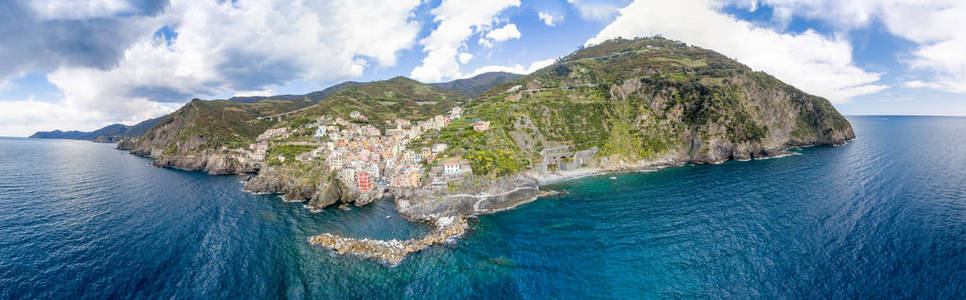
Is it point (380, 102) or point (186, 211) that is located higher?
point (380, 102)

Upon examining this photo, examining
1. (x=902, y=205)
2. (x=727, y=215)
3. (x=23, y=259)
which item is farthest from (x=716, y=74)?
(x=23, y=259)

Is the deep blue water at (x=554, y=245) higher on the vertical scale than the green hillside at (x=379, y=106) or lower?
lower

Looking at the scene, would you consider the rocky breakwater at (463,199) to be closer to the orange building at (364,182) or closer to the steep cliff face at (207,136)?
the orange building at (364,182)

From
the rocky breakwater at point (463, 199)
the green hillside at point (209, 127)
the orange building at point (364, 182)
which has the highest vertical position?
the green hillside at point (209, 127)

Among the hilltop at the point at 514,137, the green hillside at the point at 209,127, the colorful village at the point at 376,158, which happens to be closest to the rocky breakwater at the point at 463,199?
the hilltop at the point at 514,137

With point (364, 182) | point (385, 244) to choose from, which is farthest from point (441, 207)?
point (364, 182)

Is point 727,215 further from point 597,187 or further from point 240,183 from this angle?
point 240,183

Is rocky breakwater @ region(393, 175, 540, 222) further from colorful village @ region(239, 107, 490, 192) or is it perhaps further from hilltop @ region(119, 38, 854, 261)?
colorful village @ region(239, 107, 490, 192)
